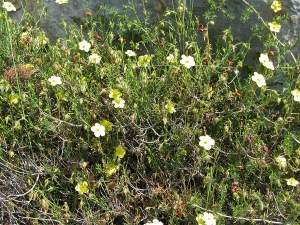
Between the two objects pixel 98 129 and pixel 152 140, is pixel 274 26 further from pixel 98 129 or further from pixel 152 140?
pixel 98 129

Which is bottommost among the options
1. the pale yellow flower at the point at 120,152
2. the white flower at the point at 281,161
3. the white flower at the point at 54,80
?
the pale yellow flower at the point at 120,152

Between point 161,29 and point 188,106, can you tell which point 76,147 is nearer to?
point 188,106

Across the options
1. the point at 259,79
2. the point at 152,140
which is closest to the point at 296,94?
the point at 259,79

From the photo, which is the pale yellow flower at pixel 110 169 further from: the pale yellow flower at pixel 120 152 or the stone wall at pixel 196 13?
the stone wall at pixel 196 13

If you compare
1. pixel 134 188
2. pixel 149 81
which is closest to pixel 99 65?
pixel 149 81

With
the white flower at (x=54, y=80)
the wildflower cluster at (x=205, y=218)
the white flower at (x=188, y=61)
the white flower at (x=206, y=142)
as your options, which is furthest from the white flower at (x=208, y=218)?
the white flower at (x=54, y=80)

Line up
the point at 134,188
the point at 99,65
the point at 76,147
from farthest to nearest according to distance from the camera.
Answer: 1. the point at 99,65
2. the point at 76,147
3. the point at 134,188

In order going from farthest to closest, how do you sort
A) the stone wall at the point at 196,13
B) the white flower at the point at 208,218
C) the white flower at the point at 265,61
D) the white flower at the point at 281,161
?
1. the stone wall at the point at 196,13
2. the white flower at the point at 265,61
3. the white flower at the point at 281,161
4. the white flower at the point at 208,218
